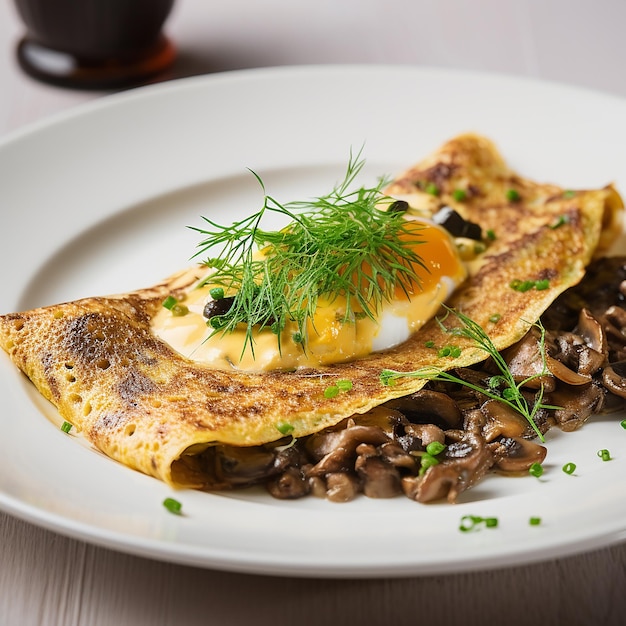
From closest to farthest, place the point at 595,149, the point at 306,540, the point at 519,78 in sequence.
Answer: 1. the point at 306,540
2. the point at 595,149
3. the point at 519,78

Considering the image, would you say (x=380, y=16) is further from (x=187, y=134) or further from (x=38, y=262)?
(x=38, y=262)

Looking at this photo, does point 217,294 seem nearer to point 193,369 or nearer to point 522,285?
point 193,369

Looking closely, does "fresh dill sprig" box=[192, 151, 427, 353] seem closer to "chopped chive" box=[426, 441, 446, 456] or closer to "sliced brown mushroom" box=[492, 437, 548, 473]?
"chopped chive" box=[426, 441, 446, 456]

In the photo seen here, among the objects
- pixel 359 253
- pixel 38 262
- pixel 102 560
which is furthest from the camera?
pixel 38 262

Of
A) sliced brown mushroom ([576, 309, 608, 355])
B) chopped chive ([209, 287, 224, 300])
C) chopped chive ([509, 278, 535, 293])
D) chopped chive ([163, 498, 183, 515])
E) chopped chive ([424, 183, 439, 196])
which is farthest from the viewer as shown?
chopped chive ([424, 183, 439, 196])

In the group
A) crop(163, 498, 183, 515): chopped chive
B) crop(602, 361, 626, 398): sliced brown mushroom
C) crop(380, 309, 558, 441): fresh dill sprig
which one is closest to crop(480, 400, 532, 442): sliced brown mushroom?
crop(380, 309, 558, 441): fresh dill sprig

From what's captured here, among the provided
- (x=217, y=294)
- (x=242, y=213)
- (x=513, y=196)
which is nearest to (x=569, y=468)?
(x=217, y=294)

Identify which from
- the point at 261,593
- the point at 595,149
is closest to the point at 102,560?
the point at 261,593
